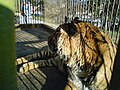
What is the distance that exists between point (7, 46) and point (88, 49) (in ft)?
7.01

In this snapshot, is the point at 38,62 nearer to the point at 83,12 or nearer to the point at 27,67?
the point at 27,67

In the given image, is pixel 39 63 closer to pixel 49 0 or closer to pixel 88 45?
pixel 88 45

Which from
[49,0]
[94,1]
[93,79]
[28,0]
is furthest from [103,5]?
[28,0]

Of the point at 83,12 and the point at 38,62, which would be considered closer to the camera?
the point at 38,62

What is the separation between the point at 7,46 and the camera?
0.53 metres

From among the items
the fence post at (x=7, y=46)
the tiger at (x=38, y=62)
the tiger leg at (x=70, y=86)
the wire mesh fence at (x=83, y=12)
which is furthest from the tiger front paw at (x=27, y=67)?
the fence post at (x=7, y=46)

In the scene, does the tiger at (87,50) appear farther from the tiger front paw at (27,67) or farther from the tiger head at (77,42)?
the tiger front paw at (27,67)

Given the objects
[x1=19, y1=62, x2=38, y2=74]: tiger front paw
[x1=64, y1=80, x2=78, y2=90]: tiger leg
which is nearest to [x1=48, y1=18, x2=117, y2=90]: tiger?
[x1=64, y1=80, x2=78, y2=90]: tiger leg

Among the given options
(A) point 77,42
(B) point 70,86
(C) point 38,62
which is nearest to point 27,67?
(C) point 38,62

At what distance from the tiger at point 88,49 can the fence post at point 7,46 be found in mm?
2001

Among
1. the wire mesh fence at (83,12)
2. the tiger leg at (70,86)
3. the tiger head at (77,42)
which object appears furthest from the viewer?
the wire mesh fence at (83,12)

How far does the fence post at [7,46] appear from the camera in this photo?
1.66 feet

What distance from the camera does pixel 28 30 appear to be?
7285 mm

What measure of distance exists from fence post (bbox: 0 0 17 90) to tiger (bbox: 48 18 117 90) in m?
2.00
